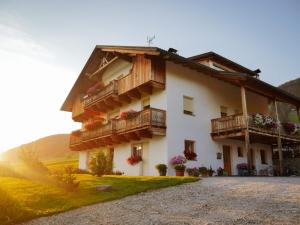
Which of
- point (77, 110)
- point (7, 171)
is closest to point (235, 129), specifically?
point (7, 171)

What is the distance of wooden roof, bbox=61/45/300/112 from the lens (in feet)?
64.3

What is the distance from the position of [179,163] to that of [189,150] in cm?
218

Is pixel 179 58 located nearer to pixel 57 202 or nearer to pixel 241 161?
pixel 241 161

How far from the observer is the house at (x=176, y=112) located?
1983cm

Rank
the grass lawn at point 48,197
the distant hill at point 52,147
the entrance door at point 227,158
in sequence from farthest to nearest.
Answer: the distant hill at point 52,147 → the entrance door at point 227,158 → the grass lawn at point 48,197

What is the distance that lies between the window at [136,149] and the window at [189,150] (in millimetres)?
3333

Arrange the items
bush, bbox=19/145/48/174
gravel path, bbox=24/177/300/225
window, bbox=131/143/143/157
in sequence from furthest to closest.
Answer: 1. window, bbox=131/143/143/157
2. bush, bbox=19/145/48/174
3. gravel path, bbox=24/177/300/225

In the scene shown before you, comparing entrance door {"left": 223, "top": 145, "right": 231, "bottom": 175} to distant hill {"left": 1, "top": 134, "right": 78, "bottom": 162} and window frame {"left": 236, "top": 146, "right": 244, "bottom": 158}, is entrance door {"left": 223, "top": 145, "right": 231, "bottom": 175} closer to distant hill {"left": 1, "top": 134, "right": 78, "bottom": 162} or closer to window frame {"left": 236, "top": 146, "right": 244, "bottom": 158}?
window frame {"left": 236, "top": 146, "right": 244, "bottom": 158}

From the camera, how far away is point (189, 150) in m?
20.6

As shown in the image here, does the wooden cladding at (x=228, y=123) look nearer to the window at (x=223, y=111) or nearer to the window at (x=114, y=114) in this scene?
the window at (x=223, y=111)

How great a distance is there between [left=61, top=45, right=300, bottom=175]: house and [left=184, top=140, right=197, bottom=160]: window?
7 centimetres

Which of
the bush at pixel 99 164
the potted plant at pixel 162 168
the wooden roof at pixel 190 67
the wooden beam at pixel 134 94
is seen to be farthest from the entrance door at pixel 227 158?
the bush at pixel 99 164

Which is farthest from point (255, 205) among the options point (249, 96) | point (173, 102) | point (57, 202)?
point (249, 96)

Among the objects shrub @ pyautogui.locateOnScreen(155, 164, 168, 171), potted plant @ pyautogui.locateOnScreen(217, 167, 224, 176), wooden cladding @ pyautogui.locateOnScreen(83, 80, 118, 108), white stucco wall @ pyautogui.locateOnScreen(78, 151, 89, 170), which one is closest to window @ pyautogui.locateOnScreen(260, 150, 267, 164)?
potted plant @ pyautogui.locateOnScreen(217, 167, 224, 176)
